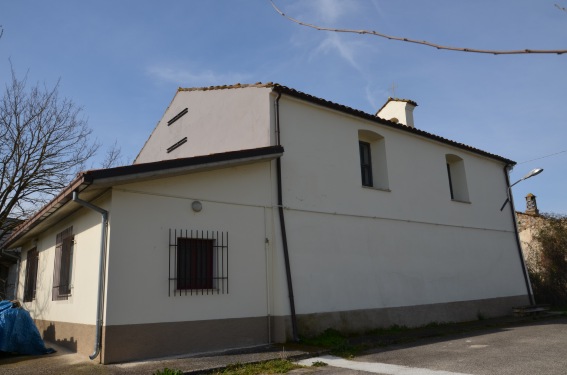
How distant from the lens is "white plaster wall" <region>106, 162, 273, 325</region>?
7.83m

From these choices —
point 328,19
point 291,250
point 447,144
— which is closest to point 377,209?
point 291,250

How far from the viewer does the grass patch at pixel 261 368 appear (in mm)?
6910

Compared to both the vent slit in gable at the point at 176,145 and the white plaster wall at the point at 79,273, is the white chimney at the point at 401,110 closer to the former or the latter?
the vent slit in gable at the point at 176,145

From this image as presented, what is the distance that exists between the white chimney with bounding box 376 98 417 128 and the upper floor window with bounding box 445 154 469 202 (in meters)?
2.03

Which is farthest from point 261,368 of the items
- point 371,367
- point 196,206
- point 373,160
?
point 373,160

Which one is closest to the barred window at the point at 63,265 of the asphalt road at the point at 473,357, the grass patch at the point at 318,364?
the grass patch at the point at 318,364

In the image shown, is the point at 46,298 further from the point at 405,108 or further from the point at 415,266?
the point at 405,108

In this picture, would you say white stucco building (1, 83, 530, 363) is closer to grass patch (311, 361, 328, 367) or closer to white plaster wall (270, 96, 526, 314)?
white plaster wall (270, 96, 526, 314)

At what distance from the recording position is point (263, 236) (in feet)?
31.6

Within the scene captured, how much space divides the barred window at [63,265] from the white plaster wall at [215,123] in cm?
424

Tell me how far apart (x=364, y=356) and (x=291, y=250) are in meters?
2.74

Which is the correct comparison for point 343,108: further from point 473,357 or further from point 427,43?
point 427,43

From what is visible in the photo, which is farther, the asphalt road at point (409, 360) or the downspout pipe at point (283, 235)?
the downspout pipe at point (283, 235)

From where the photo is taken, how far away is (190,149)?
43.5ft
